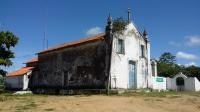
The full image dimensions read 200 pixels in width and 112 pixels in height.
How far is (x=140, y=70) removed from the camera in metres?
29.2

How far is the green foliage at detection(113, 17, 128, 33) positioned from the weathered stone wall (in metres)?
2.14

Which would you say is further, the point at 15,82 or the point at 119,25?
the point at 15,82

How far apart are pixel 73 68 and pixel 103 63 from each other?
14.9 feet

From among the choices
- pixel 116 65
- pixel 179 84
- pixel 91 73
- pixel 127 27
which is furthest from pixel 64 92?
pixel 179 84

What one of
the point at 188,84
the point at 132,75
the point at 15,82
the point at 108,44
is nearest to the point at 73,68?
the point at 108,44

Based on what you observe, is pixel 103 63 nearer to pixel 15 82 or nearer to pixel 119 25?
pixel 119 25

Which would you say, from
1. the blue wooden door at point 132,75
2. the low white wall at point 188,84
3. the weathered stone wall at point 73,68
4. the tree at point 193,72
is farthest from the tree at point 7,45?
the tree at point 193,72

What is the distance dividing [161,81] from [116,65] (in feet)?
45.6

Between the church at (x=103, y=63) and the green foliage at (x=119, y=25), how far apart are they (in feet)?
1.02

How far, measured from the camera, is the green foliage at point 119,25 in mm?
27423

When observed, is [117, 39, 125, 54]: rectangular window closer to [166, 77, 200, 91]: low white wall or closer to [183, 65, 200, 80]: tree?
[166, 77, 200, 91]: low white wall

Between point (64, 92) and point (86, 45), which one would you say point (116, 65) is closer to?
point (86, 45)

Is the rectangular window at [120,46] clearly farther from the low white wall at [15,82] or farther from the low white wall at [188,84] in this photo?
the low white wall at [188,84]

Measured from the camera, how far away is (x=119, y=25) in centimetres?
2842
